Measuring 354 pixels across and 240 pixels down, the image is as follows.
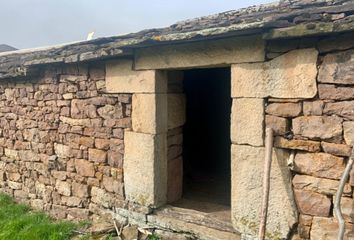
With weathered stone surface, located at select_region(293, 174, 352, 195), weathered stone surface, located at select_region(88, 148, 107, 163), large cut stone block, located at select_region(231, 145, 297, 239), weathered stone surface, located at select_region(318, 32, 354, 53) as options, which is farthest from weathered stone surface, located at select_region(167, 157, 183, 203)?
weathered stone surface, located at select_region(318, 32, 354, 53)

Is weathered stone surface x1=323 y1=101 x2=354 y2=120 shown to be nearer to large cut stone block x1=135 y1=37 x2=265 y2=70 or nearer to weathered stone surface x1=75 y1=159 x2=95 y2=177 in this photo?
large cut stone block x1=135 y1=37 x2=265 y2=70

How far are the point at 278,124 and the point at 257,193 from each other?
2.27 ft

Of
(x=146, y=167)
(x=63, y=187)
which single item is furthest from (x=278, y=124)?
(x=63, y=187)

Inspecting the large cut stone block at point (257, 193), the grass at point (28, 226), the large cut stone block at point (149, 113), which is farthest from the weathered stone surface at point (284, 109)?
the grass at point (28, 226)

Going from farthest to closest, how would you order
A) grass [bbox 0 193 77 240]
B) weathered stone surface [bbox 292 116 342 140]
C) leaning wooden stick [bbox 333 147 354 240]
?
grass [bbox 0 193 77 240]
weathered stone surface [bbox 292 116 342 140]
leaning wooden stick [bbox 333 147 354 240]

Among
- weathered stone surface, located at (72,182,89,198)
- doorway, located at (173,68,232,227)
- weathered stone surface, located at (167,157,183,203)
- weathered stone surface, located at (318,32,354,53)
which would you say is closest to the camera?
weathered stone surface, located at (318,32,354,53)

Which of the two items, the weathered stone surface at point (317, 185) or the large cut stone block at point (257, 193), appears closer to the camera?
the weathered stone surface at point (317, 185)

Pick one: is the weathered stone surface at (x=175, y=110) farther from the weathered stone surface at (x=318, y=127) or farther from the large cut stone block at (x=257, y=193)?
the weathered stone surface at (x=318, y=127)

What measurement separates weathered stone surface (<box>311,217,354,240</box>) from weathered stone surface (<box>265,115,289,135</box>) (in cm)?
81

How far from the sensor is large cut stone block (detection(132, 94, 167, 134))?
12.7ft

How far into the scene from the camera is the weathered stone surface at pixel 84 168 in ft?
14.8

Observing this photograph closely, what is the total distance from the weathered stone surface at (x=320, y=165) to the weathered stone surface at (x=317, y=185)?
0.14ft

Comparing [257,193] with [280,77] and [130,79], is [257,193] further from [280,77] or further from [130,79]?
[130,79]

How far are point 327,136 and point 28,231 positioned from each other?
3.76 metres
